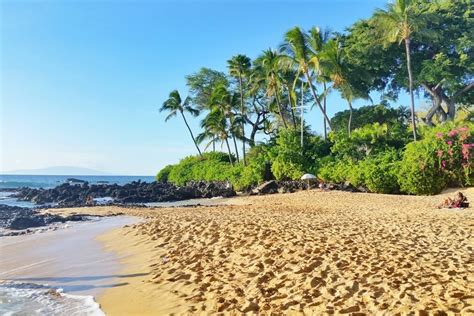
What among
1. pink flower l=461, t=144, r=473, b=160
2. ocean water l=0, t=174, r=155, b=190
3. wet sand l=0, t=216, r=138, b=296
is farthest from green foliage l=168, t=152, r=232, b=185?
wet sand l=0, t=216, r=138, b=296

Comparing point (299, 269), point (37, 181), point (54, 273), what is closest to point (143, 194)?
point (54, 273)

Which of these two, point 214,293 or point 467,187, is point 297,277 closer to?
point 214,293

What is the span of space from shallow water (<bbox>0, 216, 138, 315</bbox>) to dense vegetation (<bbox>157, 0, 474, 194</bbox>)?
17.9 metres

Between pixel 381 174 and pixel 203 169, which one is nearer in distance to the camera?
pixel 381 174

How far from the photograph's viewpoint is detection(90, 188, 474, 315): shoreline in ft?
16.4

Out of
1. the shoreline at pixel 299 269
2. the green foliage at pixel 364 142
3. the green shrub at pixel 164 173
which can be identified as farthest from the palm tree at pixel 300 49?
the green shrub at pixel 164 173

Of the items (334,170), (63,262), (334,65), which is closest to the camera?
(63,262)

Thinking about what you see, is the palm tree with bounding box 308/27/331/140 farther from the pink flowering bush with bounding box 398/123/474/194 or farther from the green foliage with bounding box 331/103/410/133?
the pink flowering bush with bounding box 398/123/474/194

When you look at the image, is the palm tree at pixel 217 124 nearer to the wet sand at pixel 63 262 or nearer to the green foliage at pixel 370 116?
the green foliage at pixel 370 116

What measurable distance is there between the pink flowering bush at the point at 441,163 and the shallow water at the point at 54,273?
16999mm

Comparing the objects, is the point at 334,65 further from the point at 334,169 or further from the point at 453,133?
the point at 453,133

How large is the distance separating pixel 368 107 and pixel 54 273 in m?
35.8

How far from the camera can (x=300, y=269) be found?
20.7 ft

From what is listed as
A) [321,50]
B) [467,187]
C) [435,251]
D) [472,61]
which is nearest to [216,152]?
[321,50]
